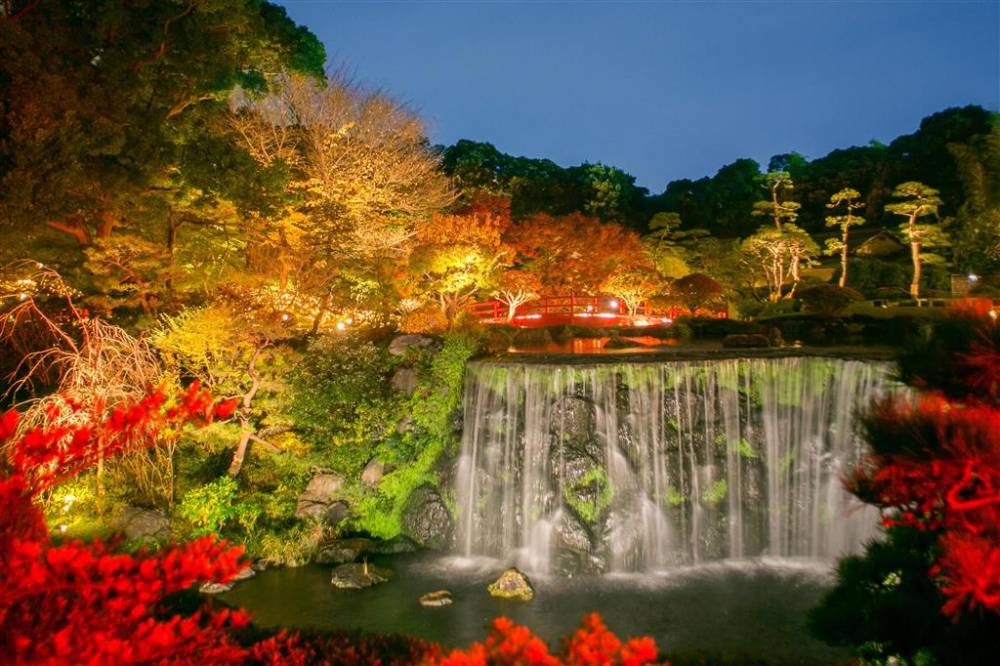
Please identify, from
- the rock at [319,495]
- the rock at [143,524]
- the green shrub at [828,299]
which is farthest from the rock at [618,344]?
the rock at [143,524]

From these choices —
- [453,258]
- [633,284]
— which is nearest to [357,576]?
[453,258]

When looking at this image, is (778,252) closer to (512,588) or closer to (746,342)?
(746,342)

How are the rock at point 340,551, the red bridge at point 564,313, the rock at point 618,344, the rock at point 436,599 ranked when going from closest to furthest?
the rock at point 436,599 → the rock at point 340,551 → the rock at point 618,344 → the red bridge at point 564,313

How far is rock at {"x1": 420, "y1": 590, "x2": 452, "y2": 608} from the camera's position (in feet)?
27.5

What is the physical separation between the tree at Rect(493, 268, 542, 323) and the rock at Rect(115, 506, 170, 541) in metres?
11.4

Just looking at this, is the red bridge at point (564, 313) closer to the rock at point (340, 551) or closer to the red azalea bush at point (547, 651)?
the rock at point (340, 551)

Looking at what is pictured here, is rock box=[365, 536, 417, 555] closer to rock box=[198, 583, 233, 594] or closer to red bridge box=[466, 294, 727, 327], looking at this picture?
rock box=[198, 583, 233, 594]

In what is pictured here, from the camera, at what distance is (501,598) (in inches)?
336

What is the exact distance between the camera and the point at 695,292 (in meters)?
19.4

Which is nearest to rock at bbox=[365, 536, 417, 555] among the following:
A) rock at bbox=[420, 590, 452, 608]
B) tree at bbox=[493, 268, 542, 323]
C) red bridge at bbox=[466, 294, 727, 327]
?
rock at bbox=[420, 590, 452, 608]

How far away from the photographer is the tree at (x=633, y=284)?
20.5 metres

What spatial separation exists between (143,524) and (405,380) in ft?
15.0

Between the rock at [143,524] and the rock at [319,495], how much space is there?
1.98 meters

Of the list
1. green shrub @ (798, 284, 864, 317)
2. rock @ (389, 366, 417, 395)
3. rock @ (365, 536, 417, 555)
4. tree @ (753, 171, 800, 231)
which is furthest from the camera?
tree @ (753, 171, 800, 231)
